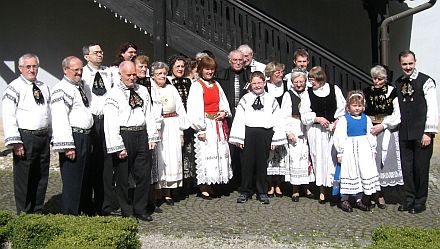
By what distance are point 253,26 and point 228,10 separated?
0.51 m

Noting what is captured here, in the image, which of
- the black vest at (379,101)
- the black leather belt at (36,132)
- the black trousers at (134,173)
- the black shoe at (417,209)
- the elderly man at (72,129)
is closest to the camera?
the elderly man at (72,129)

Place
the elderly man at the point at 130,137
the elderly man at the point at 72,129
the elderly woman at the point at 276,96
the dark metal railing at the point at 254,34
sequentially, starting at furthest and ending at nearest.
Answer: the dark metal railing at the point at 254,34, the elderly woman at the point at 276,96, the elderly man at the point at 130,137, the elderly man at the point at 72,129

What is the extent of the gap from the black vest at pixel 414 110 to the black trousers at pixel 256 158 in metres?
1.59

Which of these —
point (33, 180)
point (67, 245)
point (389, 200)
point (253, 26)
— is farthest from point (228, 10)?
point (67, 245)

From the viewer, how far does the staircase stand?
32.0 ft

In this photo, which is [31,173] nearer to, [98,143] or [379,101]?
[98,143]

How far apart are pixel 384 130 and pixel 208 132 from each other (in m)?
2.13

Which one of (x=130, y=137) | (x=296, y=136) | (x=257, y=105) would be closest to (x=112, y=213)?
(x=130, y=137)

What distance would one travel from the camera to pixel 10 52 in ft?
39.7

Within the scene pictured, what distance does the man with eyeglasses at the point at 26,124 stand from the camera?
621 centimetres

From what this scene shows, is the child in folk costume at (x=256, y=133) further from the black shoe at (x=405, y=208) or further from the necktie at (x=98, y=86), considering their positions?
the necktie at (x=98, y=86)

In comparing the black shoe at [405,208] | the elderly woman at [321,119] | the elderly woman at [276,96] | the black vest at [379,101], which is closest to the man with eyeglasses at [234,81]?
the elderly woman at [276,96]

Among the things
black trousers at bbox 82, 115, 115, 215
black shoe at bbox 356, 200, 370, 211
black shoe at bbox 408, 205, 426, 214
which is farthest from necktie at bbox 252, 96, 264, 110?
black shoe at bbox 408, 205, 426, 214

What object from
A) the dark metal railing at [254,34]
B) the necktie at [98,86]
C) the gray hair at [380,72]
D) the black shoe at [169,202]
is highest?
the dark metal railing at [254,34]
